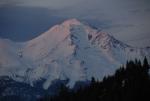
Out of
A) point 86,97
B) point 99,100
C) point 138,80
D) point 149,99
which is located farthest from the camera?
point 86,97

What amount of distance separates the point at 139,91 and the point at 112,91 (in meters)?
19.9

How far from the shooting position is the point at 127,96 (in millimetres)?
164750

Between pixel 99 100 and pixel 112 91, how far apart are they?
5.71 meters

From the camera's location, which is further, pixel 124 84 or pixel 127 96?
pixel 124 84

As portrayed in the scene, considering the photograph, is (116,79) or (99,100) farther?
(116,79)

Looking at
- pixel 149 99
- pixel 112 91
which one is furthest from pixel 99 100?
pixel 149 99

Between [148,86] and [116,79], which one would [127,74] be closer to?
[116,79]

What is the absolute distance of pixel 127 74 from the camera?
195 metres

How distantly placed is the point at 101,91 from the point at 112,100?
2188cm

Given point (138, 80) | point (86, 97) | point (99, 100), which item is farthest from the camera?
point (86, 97)

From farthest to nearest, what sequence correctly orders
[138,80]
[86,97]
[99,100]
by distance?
[86,97] < [99,100] < [138,80]

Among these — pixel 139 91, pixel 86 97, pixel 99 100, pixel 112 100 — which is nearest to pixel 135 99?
pixel 139 91

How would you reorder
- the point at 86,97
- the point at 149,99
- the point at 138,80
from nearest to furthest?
the point at 149,99 → the point at 138,80 → the point at 86,97

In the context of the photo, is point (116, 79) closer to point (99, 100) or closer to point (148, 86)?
point (99, 100)
